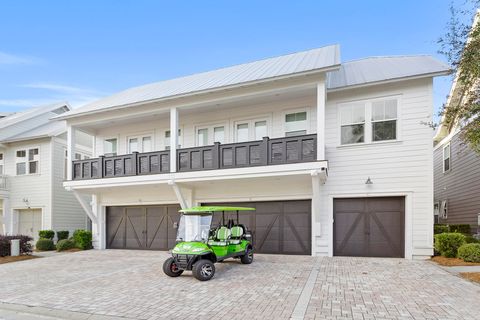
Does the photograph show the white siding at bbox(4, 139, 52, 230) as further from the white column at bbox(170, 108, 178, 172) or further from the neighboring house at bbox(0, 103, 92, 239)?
the white column at bbox(170, 108, 178, 172)

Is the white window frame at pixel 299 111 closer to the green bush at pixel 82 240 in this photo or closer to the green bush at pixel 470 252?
the green bush at pixel 470 252

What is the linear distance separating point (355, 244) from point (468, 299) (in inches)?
238

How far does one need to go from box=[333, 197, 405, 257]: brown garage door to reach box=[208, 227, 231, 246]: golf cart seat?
504 cm

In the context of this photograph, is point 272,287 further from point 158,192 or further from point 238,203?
point 158,192

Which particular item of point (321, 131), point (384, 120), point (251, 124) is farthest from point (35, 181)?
point (384, 120)

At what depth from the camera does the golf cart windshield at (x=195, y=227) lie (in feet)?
28.8

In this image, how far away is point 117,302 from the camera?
21.5 feet

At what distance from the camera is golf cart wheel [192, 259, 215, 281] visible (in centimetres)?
803

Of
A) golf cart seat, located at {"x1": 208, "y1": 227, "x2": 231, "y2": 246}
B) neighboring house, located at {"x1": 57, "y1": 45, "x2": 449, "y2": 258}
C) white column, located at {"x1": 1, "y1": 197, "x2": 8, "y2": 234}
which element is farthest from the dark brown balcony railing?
white column, located at {"x1": 1, "y1": 197, "x2": 8, "y2": 234}

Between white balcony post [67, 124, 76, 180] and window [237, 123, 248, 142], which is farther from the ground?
window [237, 123, 248, 142]

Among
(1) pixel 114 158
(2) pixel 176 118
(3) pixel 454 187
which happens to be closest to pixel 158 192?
(1) pixel 114 158

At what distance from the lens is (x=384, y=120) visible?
480 inches

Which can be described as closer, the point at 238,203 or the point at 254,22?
the point at 238,203

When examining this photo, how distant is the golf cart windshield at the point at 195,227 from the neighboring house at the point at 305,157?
11.4 ft
